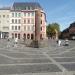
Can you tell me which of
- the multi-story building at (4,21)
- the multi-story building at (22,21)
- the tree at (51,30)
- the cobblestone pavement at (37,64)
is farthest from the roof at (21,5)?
the cobblestone pavement at (37,64)

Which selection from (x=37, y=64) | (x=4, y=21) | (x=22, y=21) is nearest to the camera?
(x=37, y=64)

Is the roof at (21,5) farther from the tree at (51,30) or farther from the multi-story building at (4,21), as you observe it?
the tree at (51,30)

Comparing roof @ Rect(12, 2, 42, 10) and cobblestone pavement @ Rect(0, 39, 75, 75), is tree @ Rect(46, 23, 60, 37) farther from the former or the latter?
cobblestone pavement @ Rect(0, 39, 75, 75)

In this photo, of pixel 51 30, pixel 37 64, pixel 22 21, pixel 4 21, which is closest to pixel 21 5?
pixel 22 21

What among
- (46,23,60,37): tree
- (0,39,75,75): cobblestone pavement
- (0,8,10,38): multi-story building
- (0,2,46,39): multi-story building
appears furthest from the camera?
(46,23,60,37): tree

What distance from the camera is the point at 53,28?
142 meters

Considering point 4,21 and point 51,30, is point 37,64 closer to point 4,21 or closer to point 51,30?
point 4,21

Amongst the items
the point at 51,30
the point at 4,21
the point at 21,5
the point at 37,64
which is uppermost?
the point at 21,5

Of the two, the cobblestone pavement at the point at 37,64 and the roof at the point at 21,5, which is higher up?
the roof at the point at 21,5

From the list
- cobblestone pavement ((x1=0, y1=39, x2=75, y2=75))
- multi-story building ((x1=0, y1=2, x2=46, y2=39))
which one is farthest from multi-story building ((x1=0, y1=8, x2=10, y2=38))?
cobblestone pavement ((x1=0, y1=39, x2=75, y2=75))

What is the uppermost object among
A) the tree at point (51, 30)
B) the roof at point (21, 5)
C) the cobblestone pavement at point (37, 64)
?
the roof at point (21, 5)

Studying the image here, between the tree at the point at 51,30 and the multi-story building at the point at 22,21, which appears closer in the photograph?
the multi-story building at the point at 22,21

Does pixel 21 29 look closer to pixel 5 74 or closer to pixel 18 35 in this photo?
pixel 18 35

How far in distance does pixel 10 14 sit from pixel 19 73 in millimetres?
100412
